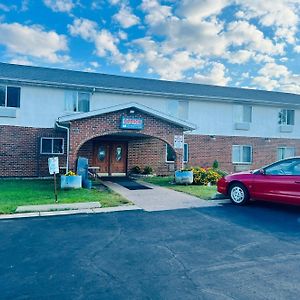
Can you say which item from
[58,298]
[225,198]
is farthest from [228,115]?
[58,298]

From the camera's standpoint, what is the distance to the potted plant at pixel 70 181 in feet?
37.7

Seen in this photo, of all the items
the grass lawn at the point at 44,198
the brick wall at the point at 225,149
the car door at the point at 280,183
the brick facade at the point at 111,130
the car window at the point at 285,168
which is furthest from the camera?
the brick wall at the point at 225,149

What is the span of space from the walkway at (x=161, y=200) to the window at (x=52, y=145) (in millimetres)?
6262

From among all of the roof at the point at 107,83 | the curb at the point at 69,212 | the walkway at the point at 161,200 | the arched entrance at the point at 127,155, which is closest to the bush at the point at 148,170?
the arched entrance at the point at 127,155

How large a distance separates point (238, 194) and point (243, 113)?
42.2 feet

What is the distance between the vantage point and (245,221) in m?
7.25

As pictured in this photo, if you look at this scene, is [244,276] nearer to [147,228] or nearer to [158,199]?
[147,228]

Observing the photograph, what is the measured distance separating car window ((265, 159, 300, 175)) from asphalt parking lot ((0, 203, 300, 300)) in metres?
1.41

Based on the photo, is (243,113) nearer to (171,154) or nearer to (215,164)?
(215,164)

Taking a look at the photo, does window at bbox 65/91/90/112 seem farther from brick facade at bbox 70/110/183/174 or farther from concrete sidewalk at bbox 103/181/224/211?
concrete sidewalk at bbox 103/181/224/211

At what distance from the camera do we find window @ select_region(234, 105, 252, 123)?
20.8 meters

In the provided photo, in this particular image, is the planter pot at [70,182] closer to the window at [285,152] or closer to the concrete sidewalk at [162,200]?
the concrete sidewalk at [162,200]

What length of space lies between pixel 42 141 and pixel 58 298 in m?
14.0

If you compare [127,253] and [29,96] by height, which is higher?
[29,96]
